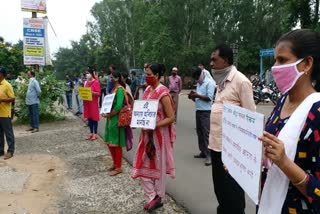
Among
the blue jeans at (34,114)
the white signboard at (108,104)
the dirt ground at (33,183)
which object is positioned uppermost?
the white signboard at (108,104)

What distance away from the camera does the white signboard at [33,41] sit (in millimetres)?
12805

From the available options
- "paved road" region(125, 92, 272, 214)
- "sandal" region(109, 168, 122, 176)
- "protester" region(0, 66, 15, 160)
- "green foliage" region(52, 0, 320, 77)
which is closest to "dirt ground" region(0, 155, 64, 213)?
"protester" region(0, 66, 15, 160)

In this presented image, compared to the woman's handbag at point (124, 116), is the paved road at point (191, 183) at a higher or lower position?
lower

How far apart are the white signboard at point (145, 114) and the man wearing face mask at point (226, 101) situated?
0.89m

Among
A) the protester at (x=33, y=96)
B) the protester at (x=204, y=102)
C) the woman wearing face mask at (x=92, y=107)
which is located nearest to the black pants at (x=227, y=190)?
the protester at (x=204, y=102)

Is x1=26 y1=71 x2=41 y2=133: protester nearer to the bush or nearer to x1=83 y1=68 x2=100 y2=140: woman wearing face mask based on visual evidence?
the bush

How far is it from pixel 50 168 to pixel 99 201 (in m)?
2.09

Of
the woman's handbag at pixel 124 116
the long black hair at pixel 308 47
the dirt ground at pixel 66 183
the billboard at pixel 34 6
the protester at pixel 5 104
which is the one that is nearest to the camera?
the long black hair at pixel 308 47

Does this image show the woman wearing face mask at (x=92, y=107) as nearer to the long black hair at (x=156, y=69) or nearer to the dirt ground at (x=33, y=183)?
the dirt ground at (x=33, y=183)

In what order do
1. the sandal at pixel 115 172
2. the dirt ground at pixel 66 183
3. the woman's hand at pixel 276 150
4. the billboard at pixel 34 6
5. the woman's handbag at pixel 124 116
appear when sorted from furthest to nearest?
the billboard at pixel 34 6 → the sandal at pixel 115 172 → the woman's handbag at pixel 124 116 → the dirt ground at pixel 66 183 → the woman's hand at pixel 276 150

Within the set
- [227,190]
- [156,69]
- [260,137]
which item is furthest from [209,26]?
[260,137]

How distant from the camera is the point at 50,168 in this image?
6.19 metres

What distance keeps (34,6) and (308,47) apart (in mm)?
12971

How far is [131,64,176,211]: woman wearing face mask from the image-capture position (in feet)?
13.2
